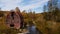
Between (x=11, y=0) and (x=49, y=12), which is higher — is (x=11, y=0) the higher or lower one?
the higher one

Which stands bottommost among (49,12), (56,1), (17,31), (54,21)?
(17,31)

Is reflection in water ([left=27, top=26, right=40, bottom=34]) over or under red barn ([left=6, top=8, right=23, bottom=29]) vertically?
under

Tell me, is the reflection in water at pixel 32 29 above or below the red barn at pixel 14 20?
below

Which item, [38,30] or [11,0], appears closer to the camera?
[38,30]

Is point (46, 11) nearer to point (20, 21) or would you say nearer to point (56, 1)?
point (56, 1)

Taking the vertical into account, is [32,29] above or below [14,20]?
below

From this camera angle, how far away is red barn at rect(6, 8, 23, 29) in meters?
1.90

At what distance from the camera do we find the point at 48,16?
Answer: 1854 millimetres

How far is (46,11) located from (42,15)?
75 millimetres

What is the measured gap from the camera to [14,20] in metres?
1.92

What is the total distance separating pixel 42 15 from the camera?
6.20 feet

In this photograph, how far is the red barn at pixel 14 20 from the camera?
6.23 ft

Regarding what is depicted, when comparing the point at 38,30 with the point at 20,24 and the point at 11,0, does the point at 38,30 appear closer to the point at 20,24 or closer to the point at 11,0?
the point at 20,24

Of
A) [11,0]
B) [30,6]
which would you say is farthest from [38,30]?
[11,0]
